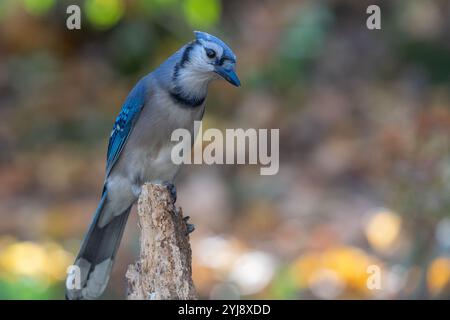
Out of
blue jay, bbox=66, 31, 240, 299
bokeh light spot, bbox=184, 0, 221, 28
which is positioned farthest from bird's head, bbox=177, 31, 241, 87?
bokeh light spot, bbox=184, 0, 221, 28

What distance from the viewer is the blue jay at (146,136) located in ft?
13.6

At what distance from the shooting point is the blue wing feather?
439cm

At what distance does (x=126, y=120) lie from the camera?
14.6ft

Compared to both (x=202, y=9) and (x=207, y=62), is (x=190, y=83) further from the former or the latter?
(x=202, y=9)

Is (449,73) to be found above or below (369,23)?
below

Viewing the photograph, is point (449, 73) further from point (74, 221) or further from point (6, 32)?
point (6, 32)

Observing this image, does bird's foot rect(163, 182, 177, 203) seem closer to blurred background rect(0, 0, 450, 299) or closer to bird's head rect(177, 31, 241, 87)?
bird's head rect(177, 31, 241, 87)

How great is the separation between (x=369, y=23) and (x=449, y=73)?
3.22 feet

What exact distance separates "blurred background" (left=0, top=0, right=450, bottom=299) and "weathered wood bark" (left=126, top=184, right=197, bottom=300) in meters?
1.76

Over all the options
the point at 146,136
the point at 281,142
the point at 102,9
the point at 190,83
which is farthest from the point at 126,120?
the point at 281,142
